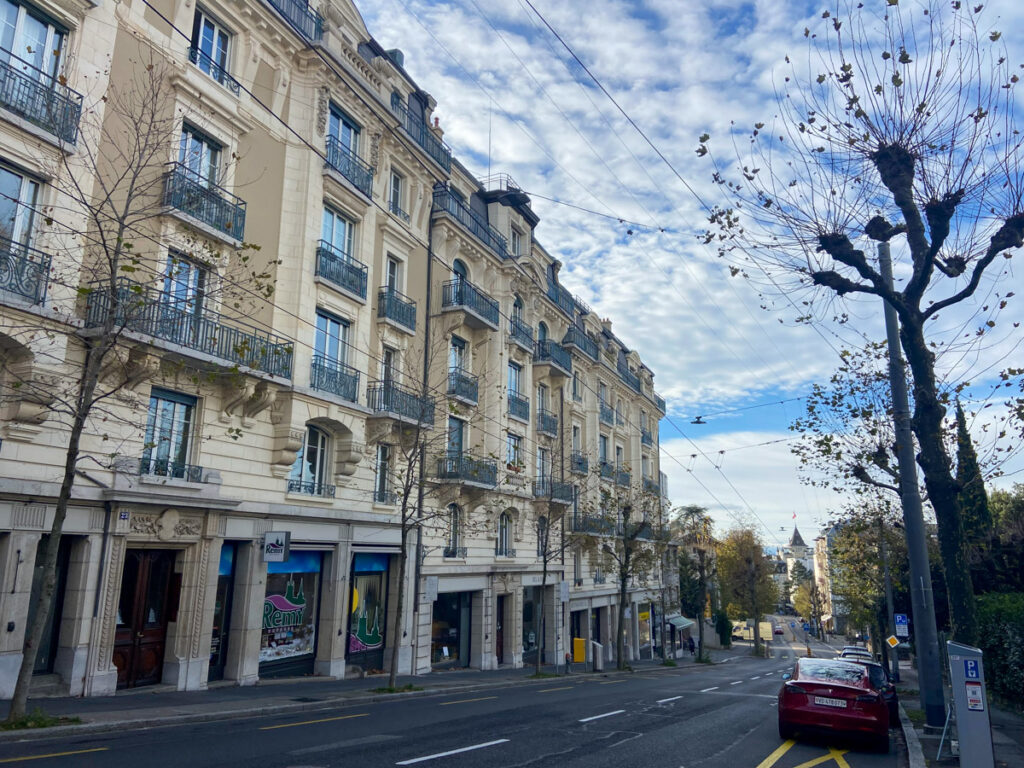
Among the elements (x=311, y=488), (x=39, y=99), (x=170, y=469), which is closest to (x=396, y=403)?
(x=311, y=488)

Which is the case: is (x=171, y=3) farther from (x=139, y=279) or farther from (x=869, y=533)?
(x=869, y=533)

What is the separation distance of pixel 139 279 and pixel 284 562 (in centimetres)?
770

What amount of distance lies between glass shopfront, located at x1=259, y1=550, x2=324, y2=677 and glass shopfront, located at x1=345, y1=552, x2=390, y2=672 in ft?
5.20

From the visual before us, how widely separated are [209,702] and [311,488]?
652 centimetres

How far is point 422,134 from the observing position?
2522 centimetres

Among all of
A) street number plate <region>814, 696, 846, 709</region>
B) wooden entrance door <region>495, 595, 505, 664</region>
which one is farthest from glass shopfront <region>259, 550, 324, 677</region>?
street number plate <region>814, 696, 846, 709</region>

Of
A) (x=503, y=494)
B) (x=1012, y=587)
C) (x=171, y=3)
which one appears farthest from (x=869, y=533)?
(x=171, y=3)

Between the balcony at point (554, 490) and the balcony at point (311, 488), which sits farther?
the balcony at point (554, 490)

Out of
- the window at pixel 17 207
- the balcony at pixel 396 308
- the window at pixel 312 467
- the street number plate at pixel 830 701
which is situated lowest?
the street number plate at pixel 830 701

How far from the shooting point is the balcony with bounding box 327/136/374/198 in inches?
797

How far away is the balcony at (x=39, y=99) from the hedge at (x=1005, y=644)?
867 inches

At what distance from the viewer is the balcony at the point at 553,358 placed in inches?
1330

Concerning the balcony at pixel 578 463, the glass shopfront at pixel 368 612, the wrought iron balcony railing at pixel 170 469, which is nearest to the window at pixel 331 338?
the wrought iron balcony railing at pixel 170 469

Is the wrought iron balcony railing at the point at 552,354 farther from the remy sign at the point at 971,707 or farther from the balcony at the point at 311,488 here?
the remy sign at the point at 971,707
